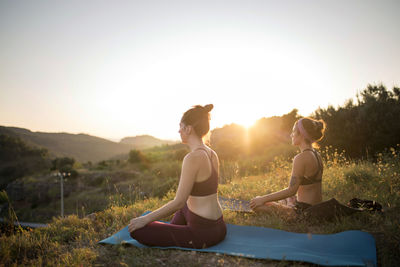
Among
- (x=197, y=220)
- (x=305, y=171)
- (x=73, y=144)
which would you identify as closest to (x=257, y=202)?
(x=305, y=171)

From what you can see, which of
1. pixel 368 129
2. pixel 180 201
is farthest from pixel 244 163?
pixel 180 201

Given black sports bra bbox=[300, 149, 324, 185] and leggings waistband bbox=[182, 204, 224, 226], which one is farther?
black sports bra bbox=[300, 149, 324, 185]

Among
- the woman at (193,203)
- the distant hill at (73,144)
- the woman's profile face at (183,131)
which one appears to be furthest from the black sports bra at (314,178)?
the distant hill at (73,144)

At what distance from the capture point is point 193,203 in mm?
2588

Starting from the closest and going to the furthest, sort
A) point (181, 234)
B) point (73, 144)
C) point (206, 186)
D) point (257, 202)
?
point (206, 186), point (181, 234), point (257, 202), point (73, 144)

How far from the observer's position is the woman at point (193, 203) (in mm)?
2412

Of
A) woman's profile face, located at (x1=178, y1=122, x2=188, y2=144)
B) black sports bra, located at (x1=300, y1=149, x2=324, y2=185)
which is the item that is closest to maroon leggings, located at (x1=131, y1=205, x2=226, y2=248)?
woman's profile face, located at (x1=178, y1=122, x2=188, y2=144)

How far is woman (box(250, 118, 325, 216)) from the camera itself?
324cm

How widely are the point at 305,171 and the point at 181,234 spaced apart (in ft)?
6.33

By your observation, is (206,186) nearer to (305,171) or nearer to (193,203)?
(193,203)

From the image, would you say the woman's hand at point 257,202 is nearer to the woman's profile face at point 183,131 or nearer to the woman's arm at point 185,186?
the woman's arm at point 185,186

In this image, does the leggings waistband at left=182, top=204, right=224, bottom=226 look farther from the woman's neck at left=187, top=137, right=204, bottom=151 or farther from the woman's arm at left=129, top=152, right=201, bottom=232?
the woman's neck at left=187, top=137, right=204, bottom=151

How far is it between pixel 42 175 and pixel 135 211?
36.9 metres

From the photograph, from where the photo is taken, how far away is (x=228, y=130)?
21797mm
